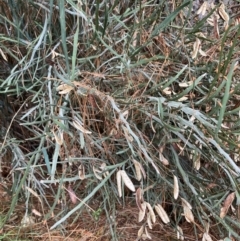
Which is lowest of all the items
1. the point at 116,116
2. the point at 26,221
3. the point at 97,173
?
the point at 26,221

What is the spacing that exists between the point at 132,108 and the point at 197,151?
0.21 m

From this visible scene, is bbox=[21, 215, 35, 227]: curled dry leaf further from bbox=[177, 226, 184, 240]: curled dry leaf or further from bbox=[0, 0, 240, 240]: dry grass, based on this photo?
bbox=[177, 226, 184, 240]: curled dry leaf

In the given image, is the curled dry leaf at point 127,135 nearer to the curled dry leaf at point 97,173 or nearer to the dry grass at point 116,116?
the dry grass at point 116,116

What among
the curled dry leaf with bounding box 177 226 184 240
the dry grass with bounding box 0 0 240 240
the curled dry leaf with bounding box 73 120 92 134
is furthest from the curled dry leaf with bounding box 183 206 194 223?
the curled dry leaf with bounding box 73 120 92 134

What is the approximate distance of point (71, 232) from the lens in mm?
1403

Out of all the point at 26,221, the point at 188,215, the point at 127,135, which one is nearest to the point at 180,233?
the point at 188,215

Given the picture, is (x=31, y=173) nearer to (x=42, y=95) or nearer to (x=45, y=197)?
(x=45, y=197)

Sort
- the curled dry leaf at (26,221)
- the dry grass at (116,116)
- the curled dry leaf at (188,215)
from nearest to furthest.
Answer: the curled dry leaf at (188,215)
the dry grass at (116,116)
the curled dry leaf at (26,221)

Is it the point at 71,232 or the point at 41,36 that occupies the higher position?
the point at 41,36

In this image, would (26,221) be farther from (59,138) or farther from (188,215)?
(188,215)

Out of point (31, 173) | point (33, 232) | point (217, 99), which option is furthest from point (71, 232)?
point (217, 99)

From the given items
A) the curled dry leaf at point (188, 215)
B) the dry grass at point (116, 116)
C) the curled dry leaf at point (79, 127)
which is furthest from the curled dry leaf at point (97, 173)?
the curled dry leaf at point (188, 215)

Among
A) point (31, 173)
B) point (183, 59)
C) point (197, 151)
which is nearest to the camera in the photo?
point (197, 151)

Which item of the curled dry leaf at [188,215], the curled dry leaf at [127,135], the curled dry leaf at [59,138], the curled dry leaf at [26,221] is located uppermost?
the curled dry leaf at [127,135]
